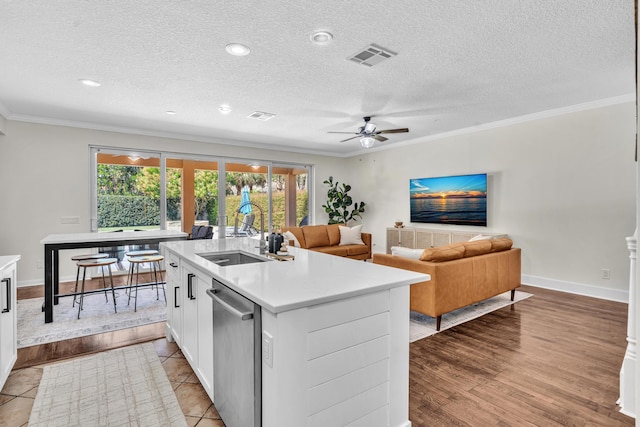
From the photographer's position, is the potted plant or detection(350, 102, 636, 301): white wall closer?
→ detection(350, 102, 636, 301): white wall

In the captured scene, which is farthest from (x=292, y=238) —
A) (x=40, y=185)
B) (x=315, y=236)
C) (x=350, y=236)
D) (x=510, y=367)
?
(x=40, y=185)

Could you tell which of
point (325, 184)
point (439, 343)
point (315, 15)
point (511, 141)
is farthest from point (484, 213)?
point (315, 15)

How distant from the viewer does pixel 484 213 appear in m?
5.43

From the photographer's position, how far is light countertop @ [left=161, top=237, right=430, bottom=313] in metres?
1.35

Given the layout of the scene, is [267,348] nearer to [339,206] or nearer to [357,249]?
[357,249]

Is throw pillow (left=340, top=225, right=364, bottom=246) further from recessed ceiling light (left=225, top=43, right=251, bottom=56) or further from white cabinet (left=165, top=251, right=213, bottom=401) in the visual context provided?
recessed ceiling light (left=225, top=43, right=251, bottom=56)

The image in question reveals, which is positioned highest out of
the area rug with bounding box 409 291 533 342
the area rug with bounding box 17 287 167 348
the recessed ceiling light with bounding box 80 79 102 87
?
the recessed ceiling light with bounding box 80 79 102 87

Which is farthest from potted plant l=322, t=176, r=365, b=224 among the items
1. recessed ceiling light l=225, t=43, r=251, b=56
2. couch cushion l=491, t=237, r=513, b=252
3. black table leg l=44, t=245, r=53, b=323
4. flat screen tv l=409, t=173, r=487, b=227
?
black table leg l=44, t=245, r=53, b=323

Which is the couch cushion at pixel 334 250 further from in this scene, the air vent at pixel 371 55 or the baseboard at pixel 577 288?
the air vent at pixel 371 55

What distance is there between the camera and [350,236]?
21.3 ft

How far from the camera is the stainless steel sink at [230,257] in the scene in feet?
8.31

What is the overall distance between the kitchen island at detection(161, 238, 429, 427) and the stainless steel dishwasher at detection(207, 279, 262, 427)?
0.02 metres

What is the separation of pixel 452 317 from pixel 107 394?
3.28 meters

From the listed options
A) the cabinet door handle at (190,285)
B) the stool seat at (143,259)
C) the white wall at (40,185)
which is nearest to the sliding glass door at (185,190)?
the white wall at (40,185)
